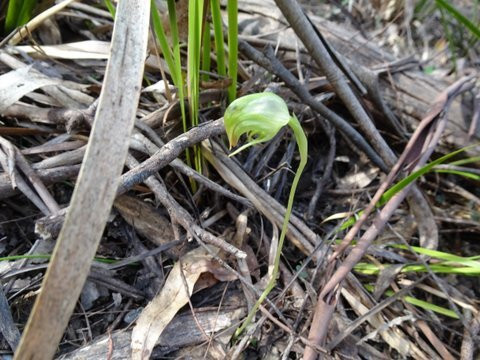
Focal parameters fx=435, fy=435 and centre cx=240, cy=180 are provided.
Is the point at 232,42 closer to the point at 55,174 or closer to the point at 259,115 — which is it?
the point at 259,115

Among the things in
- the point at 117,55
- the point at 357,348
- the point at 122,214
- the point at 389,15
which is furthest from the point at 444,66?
the point at 117,55

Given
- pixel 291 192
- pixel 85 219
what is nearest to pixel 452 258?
pixel 291 192

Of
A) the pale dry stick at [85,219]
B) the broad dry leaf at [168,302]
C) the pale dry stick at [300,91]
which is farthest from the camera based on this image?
the pale dry stick at [300,91]

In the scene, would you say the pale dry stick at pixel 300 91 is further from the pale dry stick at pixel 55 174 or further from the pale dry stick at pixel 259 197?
the pale dry stick at pixel 55 174

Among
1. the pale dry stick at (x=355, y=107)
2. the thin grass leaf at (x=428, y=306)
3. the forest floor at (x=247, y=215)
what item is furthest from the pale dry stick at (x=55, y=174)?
the thin grass leaf at (x=428, y=306)

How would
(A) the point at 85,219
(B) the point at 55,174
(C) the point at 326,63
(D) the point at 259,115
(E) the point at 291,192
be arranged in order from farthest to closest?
(C) the point at 326,63 → (B) the point at 55,174 → (E) the point at 291,192 → (D) the point at 259,115 → (A) the point at 85,219

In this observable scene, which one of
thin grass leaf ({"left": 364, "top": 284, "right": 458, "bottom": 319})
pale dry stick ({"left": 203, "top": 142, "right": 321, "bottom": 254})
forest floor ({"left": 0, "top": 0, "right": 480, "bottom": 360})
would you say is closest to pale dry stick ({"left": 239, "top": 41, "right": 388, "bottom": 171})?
forest floor ({"left": 0, "top": 0, "right": 480, "bottom": 360})

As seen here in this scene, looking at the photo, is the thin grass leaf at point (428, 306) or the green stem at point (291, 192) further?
the thin grass leaf at point (428, 306)
